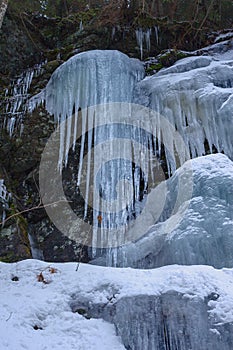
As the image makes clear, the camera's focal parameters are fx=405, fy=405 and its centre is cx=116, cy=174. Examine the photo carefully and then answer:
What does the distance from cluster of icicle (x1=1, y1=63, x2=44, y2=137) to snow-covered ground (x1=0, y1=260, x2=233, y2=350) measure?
16.9 ft

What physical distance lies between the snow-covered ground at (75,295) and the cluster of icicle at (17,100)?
16.9ft

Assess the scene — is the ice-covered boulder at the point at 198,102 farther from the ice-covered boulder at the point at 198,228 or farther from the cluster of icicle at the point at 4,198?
the cluster of icicle at the point at 4,198

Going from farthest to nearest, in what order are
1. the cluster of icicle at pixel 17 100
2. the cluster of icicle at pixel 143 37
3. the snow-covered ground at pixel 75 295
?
the cluster of icicle at pixel 143 37
the cluster of icicle at pixel 17 100
the snow-covered ground at pixel 75 295

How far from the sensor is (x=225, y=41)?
10.9 metres

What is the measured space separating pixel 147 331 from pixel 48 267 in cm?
142

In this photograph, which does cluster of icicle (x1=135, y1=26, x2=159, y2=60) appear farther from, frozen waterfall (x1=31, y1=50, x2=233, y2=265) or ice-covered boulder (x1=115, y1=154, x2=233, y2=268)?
ice-covered boulder (x1=115, y1=154, x2=233, y2=268)

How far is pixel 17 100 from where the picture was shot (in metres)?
9.72

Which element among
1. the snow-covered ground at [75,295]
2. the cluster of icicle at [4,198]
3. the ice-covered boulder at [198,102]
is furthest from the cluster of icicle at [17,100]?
the snow-covered ground at [75,295]

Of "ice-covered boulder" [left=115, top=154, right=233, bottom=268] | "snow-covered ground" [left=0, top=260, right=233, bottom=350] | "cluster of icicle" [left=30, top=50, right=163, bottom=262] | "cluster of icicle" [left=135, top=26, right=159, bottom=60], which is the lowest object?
"snow-covered ground" [left=0, top=260, right=233, bottom=350]

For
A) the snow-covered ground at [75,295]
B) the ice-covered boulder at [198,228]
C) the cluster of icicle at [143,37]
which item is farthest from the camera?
the cluster of icicle at [143,37]

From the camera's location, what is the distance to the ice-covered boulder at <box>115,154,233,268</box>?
5.09 metres

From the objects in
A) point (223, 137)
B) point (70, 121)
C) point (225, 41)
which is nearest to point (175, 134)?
point (223, 137)

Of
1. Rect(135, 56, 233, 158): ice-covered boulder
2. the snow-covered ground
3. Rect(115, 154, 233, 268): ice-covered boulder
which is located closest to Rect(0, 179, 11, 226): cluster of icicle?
Rect(115, 154, 233, 268): ice-covered boulder

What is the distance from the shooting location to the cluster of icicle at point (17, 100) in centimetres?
928
